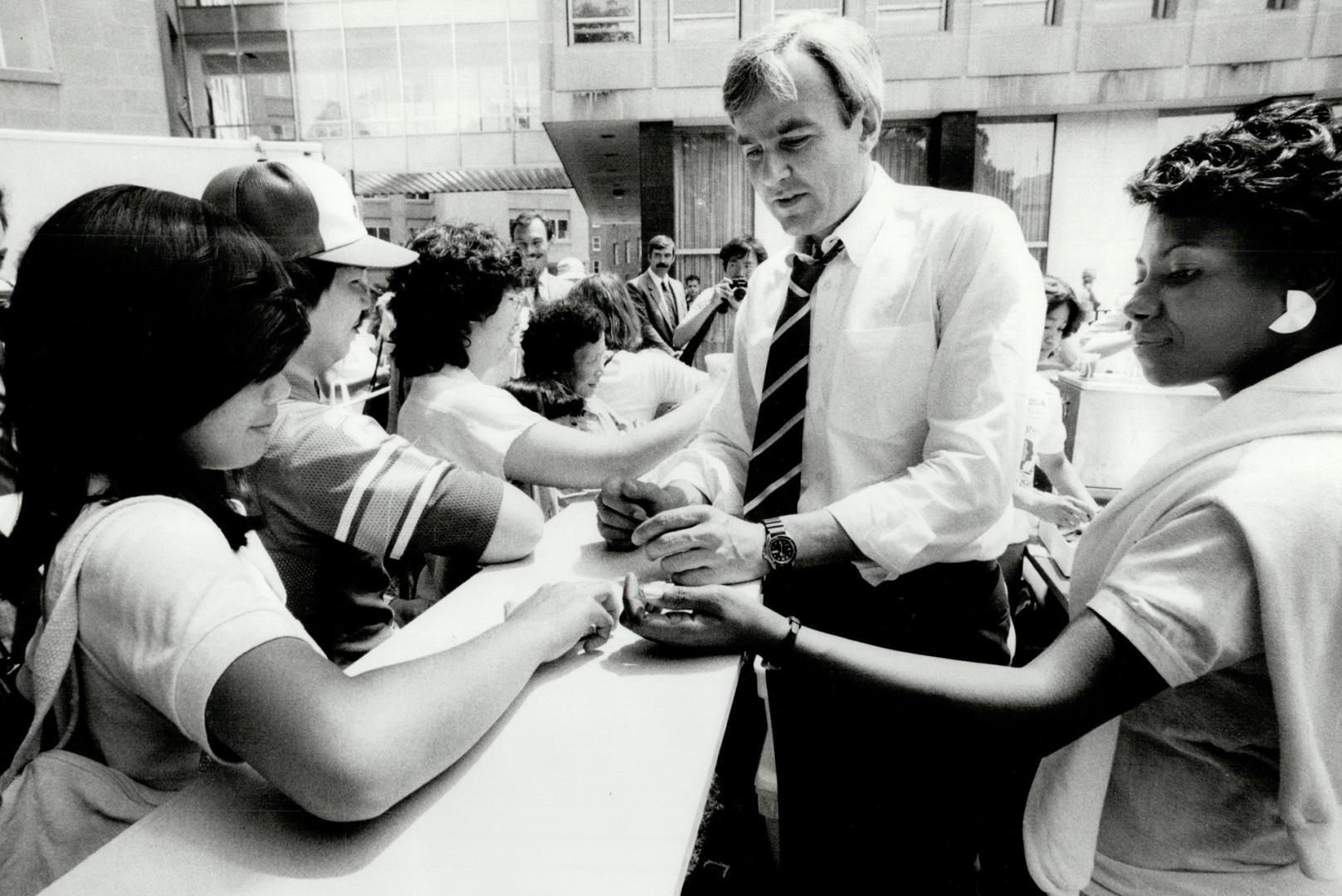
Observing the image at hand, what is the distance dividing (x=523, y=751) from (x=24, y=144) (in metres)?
1.03

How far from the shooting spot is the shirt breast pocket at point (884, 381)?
50.0 inches

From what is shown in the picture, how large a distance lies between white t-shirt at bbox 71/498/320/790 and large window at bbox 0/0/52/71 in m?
0.71

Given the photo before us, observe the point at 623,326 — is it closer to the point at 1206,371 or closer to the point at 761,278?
the point at 761,278

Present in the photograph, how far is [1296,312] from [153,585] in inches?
44.2

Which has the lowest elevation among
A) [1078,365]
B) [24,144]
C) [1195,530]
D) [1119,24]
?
[1078,365]

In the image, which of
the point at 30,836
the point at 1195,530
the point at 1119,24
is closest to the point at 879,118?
the point at 1119,24

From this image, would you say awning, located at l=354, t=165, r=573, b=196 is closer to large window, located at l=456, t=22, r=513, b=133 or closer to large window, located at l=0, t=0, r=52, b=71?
large window, located at l=456, t=22, r=513, b=133

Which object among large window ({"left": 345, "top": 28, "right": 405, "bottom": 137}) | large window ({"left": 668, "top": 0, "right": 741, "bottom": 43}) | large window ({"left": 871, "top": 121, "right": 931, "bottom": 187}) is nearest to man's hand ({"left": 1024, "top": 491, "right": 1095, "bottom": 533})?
large window ({"left": 345, "top": 28, "right": 405, "bottom": 137})

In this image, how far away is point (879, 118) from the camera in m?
1.32

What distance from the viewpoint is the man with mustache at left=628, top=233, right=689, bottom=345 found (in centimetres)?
558

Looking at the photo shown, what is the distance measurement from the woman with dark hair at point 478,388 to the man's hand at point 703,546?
45 centimetres

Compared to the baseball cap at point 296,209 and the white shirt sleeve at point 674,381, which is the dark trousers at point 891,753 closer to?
the baseball cap at point 296,209

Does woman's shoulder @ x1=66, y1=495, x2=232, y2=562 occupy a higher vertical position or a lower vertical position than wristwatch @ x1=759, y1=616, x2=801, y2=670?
higher

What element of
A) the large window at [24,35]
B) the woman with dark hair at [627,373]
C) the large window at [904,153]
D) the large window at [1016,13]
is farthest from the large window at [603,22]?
the large window at [24,35]
